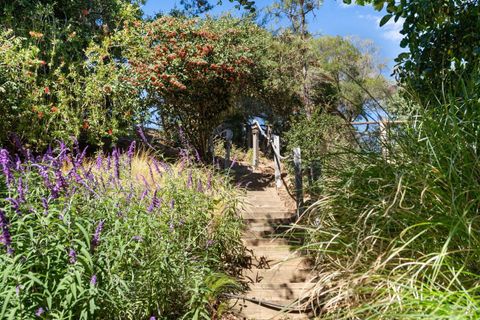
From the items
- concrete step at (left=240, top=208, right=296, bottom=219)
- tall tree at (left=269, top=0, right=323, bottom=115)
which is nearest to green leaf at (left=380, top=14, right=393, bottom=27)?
concrete step at (left=240, top=208, right=296, bottom=219)

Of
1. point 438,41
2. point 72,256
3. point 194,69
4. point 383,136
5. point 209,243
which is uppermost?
point 194,69

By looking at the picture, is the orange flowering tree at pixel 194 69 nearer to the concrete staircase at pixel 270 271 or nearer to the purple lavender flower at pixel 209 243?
the concrete staircase at pixel 270 271

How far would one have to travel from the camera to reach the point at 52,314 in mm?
2375

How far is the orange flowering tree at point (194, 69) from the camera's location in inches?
379

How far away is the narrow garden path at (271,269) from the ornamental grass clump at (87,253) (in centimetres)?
59

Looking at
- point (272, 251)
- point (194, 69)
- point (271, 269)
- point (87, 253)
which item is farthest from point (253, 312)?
point (194, 69)

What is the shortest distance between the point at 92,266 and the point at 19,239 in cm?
46

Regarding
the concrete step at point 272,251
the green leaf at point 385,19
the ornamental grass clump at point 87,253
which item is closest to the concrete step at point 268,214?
the concrete step at point 272,251

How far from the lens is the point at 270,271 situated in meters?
5.36

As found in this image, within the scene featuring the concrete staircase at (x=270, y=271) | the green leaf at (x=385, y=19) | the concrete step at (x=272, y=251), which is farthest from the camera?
the concrete step at (x=272, y=251)

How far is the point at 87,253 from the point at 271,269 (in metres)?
3.34

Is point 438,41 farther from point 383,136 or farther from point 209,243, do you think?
point 209,243

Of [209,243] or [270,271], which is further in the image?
[270,271]

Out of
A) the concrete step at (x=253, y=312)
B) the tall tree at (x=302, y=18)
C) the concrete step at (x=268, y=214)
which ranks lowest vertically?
the concrete step at (x=253, y=312)
